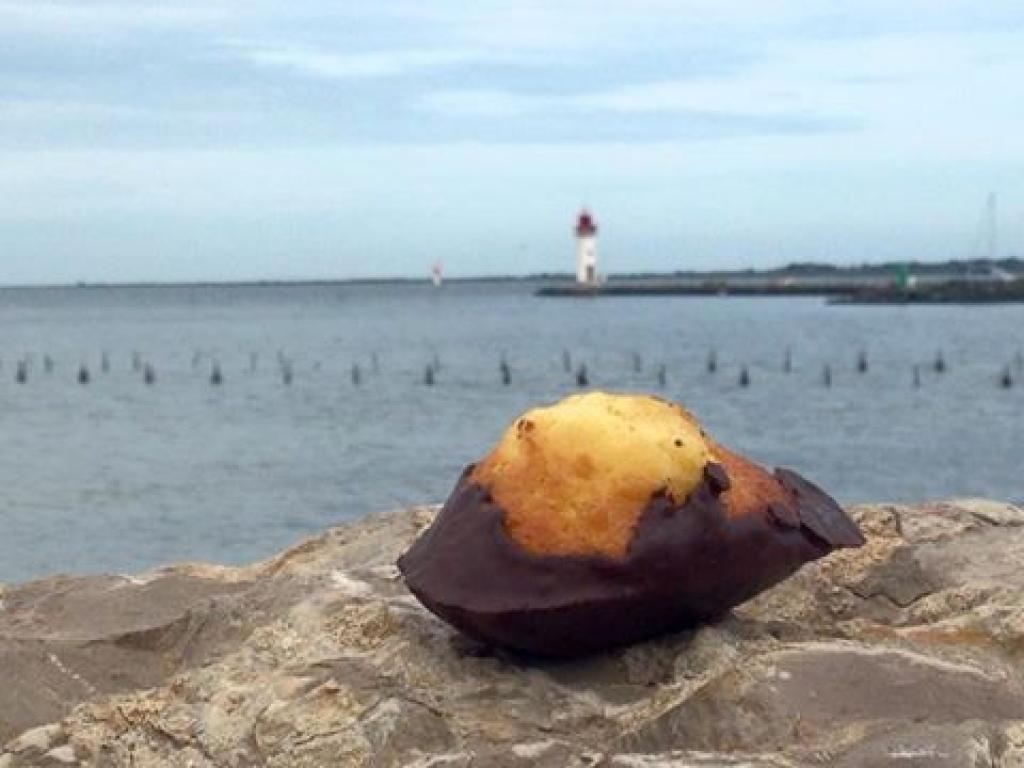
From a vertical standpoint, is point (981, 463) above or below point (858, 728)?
below

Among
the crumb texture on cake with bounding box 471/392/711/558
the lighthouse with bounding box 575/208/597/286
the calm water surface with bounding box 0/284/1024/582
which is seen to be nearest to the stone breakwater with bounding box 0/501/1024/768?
the crumb texture on cake with bounding box 471/392/711/558

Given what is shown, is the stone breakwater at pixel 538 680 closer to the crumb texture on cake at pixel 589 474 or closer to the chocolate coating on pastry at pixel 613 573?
the chocolate coating on pastry at pixel 613 573

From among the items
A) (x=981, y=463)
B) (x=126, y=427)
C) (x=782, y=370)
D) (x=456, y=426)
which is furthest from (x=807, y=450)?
(x=782, y=370)

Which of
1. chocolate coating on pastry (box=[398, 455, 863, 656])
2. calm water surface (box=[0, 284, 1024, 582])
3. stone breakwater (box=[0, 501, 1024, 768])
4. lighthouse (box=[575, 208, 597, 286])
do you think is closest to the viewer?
stone breakwater (box=[0, 501, 1024, 768])

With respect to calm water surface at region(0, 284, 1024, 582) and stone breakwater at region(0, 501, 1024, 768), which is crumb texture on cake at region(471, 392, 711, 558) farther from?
calm water surface at region(0, 284, 1024, 582)

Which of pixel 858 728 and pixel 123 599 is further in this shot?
pixel 123 599

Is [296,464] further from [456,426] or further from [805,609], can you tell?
[805,609]
